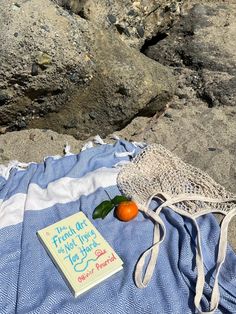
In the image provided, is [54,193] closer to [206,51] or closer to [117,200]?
[117,200]

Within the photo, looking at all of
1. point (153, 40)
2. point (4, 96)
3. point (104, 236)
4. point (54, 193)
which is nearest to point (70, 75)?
point (4, 96)

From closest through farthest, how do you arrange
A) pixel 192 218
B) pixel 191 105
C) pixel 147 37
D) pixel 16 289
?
pixel 16 289 → pixel 192 218 → pixel 191 105 → pixel 147 37

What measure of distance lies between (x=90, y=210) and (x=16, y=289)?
48 centimetres

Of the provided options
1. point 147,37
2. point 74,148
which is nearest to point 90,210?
point 74,148

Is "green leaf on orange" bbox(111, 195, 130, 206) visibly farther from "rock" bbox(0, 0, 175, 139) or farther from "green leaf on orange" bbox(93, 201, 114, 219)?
"rock" bbox(0, 0, 175, 139)

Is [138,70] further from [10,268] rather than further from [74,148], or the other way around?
[10,268]

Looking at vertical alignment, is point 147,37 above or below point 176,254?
above

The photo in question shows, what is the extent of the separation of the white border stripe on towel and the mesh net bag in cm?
10

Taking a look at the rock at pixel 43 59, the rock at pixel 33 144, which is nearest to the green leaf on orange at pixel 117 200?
the rock at pixel 33 144

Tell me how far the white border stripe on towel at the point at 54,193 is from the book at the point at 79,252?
0.52ft

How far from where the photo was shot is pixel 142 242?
152 cm

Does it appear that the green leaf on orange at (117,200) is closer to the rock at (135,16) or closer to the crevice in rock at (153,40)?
the rock at (135,16)

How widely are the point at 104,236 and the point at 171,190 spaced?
1.38ft

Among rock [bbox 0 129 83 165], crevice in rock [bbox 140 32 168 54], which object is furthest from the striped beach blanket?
crevice in rock [bbox 140 32 168 54]
